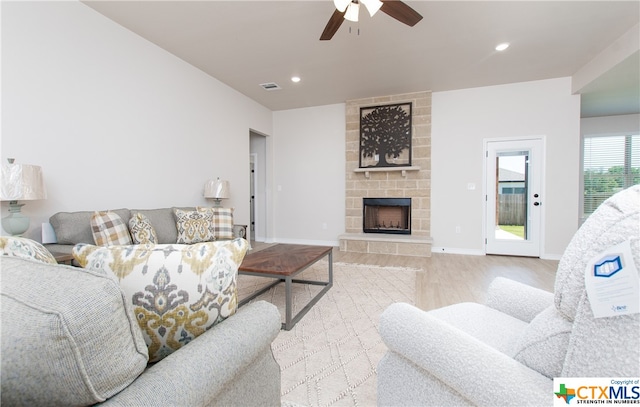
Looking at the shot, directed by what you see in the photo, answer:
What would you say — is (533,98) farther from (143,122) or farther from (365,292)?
(143,122)

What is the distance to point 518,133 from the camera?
435cm

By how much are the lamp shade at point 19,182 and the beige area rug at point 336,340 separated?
181 centimetres

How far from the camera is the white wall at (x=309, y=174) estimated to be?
540 cm

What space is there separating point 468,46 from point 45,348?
13.5 ft

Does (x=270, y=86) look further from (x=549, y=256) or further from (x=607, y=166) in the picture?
(x=607, y=166)

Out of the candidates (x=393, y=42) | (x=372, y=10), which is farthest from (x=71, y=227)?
(x=393, y=42)

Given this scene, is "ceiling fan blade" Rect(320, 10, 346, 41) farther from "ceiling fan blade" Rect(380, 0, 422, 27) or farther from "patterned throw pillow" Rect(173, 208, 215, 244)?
"patterned throw pillow" Rect(173, 208, 215, 244)

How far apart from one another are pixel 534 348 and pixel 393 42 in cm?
332

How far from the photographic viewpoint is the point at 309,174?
561cm

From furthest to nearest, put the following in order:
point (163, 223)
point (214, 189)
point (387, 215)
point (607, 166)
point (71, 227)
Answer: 1. point (607, 166)
2. point (387, 215)
3. point (214, 189)
4. point (163, 223)
5. point (71, 227)

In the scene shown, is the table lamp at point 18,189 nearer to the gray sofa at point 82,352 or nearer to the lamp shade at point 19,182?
the lamp shade at point 19,182

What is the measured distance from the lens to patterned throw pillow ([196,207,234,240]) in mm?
3414

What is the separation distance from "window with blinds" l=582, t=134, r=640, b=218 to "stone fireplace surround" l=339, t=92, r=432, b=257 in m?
3.73

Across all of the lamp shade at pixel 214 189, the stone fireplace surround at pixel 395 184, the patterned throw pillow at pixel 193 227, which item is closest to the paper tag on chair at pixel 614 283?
the patterned throw pillow at pixel 193 227
